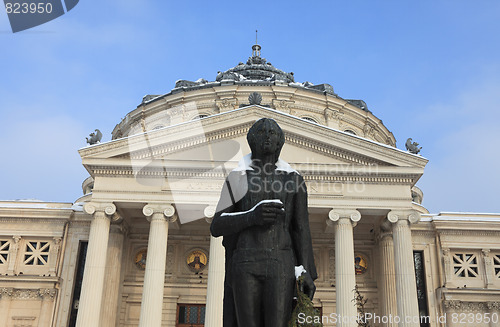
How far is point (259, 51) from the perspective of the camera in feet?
185

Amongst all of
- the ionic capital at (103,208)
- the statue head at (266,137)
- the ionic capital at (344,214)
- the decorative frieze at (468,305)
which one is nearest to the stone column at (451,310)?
the decorative frieze at (468,305)

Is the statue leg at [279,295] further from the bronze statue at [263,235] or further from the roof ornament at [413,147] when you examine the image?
the roof ornament at [413,147]

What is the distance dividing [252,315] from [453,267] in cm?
2657

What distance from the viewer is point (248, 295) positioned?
213 inches

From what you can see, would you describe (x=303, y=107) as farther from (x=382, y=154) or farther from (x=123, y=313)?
(x=123, y=313)

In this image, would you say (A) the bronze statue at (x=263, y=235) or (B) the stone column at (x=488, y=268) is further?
(B) the stone column at (x=488, y=268)

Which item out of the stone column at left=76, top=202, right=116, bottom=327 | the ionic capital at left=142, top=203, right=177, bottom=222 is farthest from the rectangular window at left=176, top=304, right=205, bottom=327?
the ionic capital at left=142, top=203, right=177, bottom=222

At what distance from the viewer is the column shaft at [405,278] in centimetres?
2417

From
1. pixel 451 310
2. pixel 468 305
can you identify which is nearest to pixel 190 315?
pixel 451 310

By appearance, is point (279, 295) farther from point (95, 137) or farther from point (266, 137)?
point (95, 137)

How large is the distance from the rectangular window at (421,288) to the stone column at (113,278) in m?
15.3

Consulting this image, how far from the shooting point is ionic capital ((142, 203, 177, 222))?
1011 inches

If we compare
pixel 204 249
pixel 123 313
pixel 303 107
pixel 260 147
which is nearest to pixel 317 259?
pixel 204 249

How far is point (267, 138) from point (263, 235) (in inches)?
41.3
